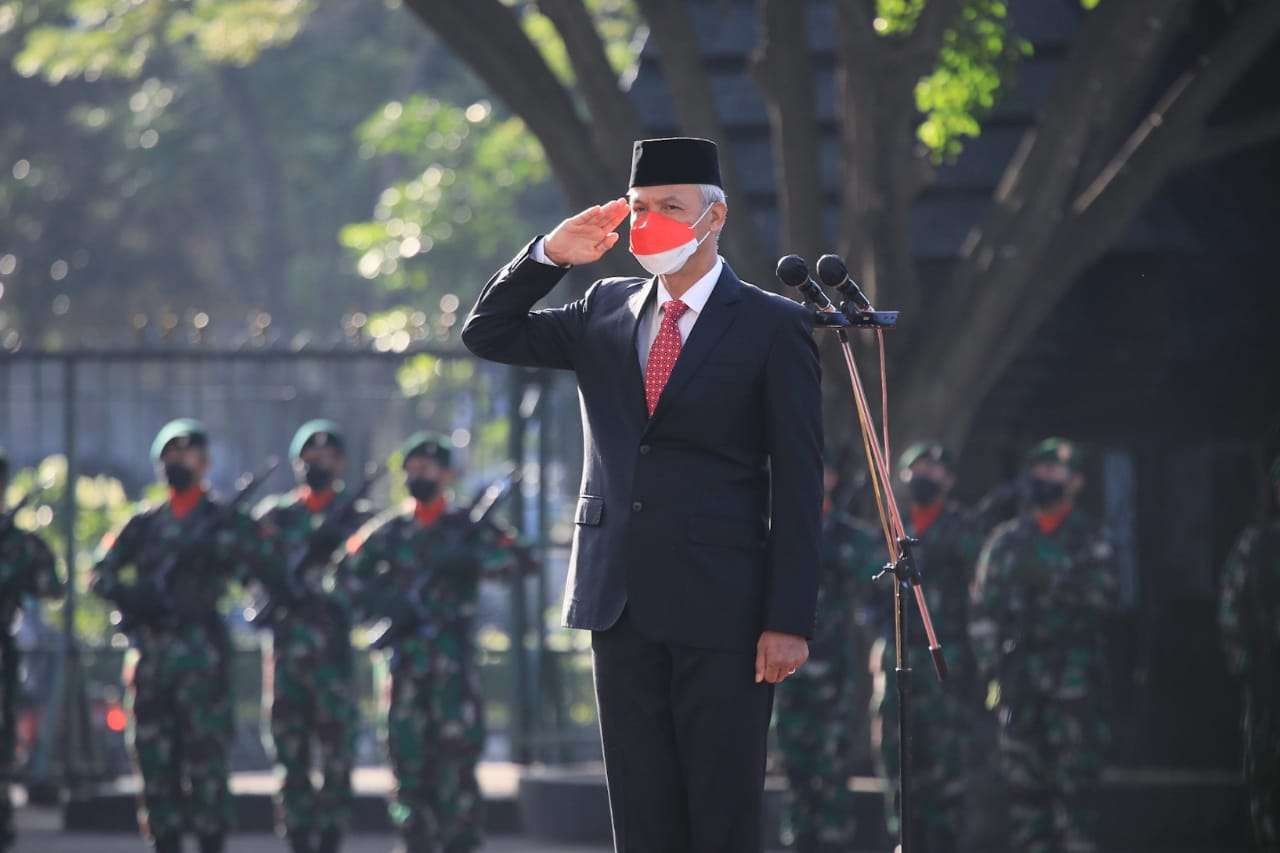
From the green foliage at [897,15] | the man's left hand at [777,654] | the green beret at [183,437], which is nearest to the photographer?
the man's left hand at [777,654]

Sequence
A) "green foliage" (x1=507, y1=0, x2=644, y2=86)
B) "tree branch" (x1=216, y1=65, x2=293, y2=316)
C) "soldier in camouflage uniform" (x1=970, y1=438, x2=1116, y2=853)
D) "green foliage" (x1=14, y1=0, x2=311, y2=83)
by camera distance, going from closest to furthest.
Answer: "soldier in camouflage uniform" (x1=970, y1=438, x2=1116, y2=853) < "green foliage" (x1=14, y1=0, x2=311, y2=83) < "green foliage" (x1=507, y1=0, x2=644, y2=86) < "tree branch" (x1=216, y1=65, x2=293, y2=316)

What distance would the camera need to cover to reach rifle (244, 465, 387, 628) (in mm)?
10578

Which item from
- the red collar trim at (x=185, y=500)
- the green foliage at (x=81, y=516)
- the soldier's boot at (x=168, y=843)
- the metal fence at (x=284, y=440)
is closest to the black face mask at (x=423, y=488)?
the red collar trim at (x=185, y=500)

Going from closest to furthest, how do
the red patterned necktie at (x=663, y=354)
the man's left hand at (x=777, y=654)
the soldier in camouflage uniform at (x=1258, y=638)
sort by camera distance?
the man's left hand at (x=777, y=654), the red patterned necktie at (x=663, y=354), the soldier in camouflage uniform at (x=1258, y=638)

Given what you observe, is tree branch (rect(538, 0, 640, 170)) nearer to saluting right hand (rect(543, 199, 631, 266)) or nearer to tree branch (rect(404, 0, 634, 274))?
tree branch (rect(404, 0, 634, 274))

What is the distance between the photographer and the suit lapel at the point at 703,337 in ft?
16.1

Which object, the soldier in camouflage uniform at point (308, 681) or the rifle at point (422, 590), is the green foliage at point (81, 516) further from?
the rifle at point (422, 590)

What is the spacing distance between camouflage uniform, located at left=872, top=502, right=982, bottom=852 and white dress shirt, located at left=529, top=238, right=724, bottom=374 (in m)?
5.40

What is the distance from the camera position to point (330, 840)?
10.5 m

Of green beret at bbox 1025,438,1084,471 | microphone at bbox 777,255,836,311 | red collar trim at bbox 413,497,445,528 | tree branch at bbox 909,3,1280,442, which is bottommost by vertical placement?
red collar trim at bbox 413,497,445,528

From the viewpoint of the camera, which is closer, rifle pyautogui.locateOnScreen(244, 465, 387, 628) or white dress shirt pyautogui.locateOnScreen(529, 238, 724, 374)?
white dress shirt pyautogui.locateOnScreen(529, 238, 724, 374)

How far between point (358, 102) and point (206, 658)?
19.1m

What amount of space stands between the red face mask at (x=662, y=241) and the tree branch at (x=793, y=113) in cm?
487

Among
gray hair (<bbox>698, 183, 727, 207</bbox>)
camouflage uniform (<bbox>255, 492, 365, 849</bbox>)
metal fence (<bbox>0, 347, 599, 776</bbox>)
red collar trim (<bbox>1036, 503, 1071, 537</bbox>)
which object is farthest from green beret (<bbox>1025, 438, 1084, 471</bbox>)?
gray hair (<bbox>698, 183, 727, 207</bbox>)
